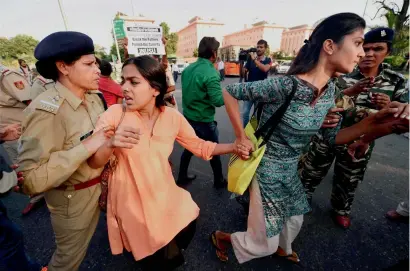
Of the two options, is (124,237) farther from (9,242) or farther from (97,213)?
(9,242)

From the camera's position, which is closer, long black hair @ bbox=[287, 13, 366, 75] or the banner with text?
long black hair @ bbox=[287, 13, 366, 75]

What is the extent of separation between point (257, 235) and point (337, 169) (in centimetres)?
150

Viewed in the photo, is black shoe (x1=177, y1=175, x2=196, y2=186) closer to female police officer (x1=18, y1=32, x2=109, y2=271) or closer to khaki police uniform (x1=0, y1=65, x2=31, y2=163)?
female police officer (x1=18, y1=32, x2=109, y2=271)

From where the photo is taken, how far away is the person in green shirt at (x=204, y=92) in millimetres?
2705

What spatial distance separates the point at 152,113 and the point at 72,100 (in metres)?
0.52

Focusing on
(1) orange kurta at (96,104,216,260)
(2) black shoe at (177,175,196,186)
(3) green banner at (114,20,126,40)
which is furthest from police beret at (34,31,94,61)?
(3) green banner at (114,20,126,40)

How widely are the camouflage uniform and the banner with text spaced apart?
11.3ft

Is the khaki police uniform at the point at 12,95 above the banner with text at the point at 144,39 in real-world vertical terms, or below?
below

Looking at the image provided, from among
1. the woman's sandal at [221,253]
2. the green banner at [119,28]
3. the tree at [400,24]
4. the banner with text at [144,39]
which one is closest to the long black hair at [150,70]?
the woman's sandal at [221,253]

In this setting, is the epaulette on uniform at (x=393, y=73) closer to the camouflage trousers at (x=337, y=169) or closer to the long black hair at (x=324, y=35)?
the camouflage trousers at (x=337, y=169)

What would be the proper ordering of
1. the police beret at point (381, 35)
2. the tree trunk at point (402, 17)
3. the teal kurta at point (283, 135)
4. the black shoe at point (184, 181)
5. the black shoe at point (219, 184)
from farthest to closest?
1. the tree trunk at point (402, 17)
2. the black shoe at point (184, 181)
3. the black shoe at point (219, 184)
4. the police beret at point (381, 35)
5. the teal kurta at point (283, 135)

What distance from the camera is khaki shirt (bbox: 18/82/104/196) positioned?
114 cm

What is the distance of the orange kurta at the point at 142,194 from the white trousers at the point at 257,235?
0.55m

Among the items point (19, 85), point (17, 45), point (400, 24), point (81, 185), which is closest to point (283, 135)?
point (81, 185)
